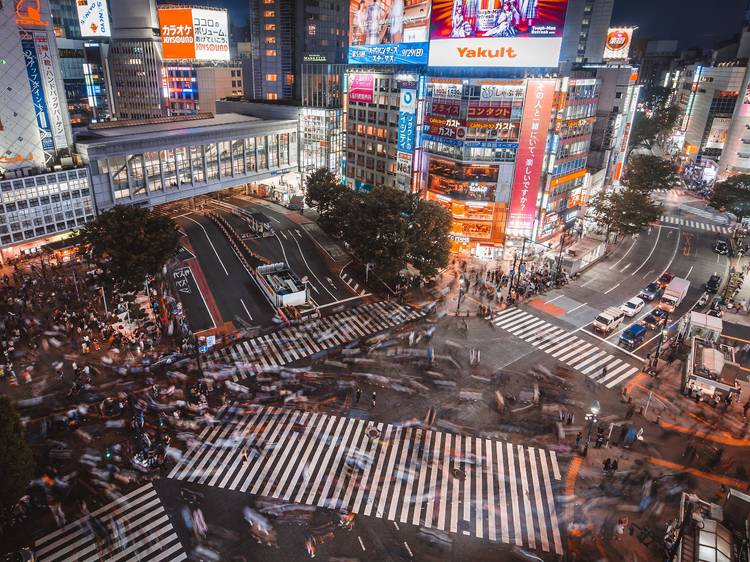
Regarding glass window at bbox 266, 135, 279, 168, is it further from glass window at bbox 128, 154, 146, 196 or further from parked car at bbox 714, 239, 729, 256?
parked car at bbox 714, 239, 729, 256

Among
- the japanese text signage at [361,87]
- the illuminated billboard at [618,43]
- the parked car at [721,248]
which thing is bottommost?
the parked car at [721,248]

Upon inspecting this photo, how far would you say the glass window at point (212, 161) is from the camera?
85.4 metres

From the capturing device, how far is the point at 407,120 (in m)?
75.4

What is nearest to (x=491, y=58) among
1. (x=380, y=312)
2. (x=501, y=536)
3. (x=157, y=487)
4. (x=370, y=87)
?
(x=370, y=87)

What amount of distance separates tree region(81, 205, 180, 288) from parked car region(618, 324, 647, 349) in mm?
52568

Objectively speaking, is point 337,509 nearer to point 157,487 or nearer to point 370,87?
point 157,487

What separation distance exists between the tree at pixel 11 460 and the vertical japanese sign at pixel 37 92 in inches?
1915

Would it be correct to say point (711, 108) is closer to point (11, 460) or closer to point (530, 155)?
point (530, 155)

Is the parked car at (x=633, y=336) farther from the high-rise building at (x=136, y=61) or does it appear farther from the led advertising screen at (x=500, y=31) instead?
the high-rise building at (x=136, y=61)

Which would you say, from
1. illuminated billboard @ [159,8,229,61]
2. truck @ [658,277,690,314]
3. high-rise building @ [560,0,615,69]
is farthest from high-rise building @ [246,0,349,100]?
truck @ [658,277,690,314]

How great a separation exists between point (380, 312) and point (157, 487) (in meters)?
31.0

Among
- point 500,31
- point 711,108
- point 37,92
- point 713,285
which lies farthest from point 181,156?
point 711,108

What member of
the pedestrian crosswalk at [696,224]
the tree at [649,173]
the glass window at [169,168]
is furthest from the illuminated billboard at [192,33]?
the pedestrian crosswalk at [696,224]

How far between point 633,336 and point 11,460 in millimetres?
55203
